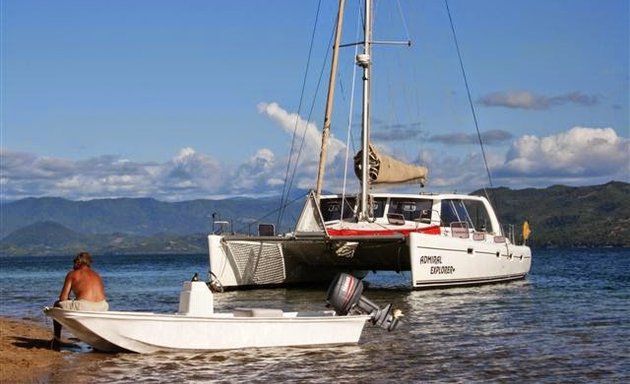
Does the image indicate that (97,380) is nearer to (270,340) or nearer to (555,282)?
(270,340)

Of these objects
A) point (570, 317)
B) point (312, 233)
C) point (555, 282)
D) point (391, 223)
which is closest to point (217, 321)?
point (570, 317)

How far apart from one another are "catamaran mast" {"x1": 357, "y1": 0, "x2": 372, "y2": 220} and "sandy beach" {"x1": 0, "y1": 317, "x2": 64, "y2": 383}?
13422 millimetres

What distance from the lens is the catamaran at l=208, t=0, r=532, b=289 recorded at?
3003cm

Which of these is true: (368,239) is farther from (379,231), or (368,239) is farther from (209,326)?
(209,326)

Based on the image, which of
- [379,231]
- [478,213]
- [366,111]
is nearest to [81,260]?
[379,231]

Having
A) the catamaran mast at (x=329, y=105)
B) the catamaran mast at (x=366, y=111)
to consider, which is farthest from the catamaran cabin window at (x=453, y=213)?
the catamaran mast at (x=329, y=105)

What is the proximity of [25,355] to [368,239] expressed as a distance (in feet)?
48.1

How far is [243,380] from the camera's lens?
1427 cm

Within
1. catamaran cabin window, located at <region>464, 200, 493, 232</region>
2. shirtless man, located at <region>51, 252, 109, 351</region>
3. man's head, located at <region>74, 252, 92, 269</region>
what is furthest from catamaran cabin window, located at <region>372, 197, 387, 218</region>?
shirtless man, located at <region>51, 252, 109, 351</region>

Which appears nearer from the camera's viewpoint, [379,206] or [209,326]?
[209,326]

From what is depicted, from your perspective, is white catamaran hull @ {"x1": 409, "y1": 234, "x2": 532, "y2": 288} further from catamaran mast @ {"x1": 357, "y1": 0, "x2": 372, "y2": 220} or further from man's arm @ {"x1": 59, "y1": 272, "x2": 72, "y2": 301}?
man's arm @ {"x1": 59, "y1": 272, "x2": 72, "y2": 301}

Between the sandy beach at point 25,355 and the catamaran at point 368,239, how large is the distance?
11742mm

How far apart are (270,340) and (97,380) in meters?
3.58

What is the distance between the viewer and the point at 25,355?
15875 millimetres
